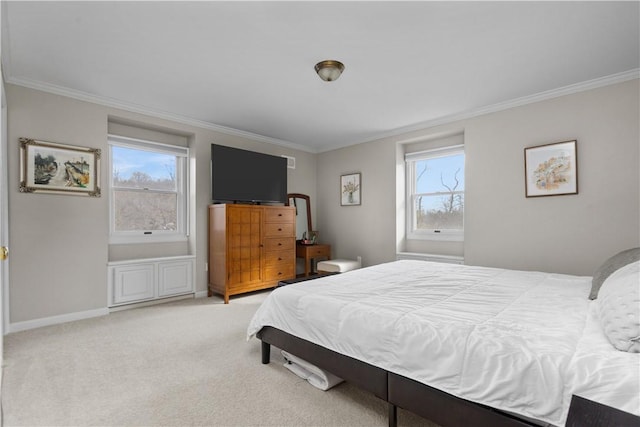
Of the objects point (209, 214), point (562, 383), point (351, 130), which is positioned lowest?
point (562, 383)

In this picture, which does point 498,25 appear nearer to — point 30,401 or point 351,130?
point 351,130

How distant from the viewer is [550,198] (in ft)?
11.6

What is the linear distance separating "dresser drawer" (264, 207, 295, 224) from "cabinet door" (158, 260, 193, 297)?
125 cm

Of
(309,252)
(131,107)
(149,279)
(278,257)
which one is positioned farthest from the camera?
(309,252)

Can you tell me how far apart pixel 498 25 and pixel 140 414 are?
3.42m

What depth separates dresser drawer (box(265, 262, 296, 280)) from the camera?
4801mm

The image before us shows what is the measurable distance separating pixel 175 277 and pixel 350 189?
9.97 feet

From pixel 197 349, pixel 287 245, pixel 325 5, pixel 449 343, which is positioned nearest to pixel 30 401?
pixel 197 349

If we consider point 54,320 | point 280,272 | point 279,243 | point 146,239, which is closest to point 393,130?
point 279,243

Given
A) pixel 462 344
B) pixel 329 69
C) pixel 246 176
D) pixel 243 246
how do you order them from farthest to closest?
pixel 246 176, pixel 243 246, pixel 329 69, pixel 462 344

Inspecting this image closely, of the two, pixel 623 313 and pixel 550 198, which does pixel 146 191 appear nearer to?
pixel 623 313

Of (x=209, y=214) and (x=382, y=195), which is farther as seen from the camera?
(x=382, y=195)

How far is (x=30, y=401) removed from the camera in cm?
197

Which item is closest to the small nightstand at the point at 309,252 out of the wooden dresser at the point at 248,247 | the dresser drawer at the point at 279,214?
the wooden dresser at the point at 248,247
